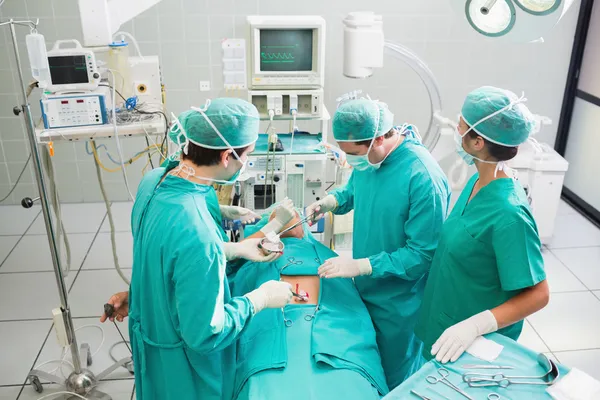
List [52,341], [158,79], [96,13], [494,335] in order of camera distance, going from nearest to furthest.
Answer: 1. [494,335]
2. [96,13]
3. [158,79]
4. [52,341]

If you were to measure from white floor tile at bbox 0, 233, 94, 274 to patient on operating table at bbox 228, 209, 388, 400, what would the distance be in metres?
2.02

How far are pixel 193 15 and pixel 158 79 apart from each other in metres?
1.36

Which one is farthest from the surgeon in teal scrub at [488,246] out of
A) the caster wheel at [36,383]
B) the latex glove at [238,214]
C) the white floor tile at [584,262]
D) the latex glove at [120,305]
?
the white floor tile at [584,262]

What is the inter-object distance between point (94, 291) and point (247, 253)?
1727 millimetres

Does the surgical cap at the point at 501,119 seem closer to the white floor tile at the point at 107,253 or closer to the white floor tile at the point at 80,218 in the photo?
the white floor tile at the point at 107,253

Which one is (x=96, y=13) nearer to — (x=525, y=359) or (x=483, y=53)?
(x=525, y=359)

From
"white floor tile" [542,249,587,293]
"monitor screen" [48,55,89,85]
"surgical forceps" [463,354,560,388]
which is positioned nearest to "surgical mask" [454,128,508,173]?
"surgical forceps" [463,354,560,388]

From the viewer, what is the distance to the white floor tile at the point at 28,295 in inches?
127

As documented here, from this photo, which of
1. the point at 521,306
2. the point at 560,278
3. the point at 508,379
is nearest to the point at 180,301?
the point at 508,379

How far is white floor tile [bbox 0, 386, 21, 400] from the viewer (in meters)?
2.63

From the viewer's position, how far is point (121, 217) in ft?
14.2

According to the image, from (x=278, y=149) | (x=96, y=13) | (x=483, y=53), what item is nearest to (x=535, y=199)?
(x=483, y=53)

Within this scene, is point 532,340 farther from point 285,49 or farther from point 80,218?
point 80,218

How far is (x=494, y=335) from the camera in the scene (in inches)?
64.2
